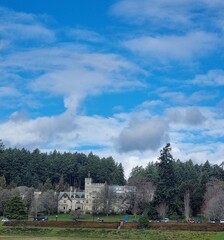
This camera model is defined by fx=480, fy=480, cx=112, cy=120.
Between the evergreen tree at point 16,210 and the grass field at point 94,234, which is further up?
the evergreen tree at point 16,210

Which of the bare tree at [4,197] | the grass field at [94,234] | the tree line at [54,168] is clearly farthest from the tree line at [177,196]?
the tree line at [54,168]

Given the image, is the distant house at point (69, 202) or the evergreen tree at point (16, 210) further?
the distant house at point (69, 202)

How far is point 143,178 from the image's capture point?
380 feet

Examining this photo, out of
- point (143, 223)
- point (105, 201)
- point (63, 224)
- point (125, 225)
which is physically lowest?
point (125, 225)

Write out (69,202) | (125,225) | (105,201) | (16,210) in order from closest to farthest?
(125,225) → (16,210) → (105,201) → (69,202)

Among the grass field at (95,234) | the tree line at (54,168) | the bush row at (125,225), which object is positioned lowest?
the grass field at (95,234)

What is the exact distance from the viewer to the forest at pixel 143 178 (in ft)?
302

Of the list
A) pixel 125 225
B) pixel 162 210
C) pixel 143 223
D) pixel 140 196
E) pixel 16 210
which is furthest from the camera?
pixel 140 196

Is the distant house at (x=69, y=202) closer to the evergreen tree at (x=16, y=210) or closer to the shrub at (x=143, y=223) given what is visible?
the evergreen tree at (x=16, y=210)

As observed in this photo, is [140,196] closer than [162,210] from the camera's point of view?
No

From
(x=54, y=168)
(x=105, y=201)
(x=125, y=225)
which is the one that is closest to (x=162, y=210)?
(x=125, y=225)

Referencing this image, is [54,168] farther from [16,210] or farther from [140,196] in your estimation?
[16,210]

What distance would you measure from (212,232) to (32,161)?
94.0 metres

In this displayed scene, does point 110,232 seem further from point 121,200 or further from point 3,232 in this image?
point 121,200
